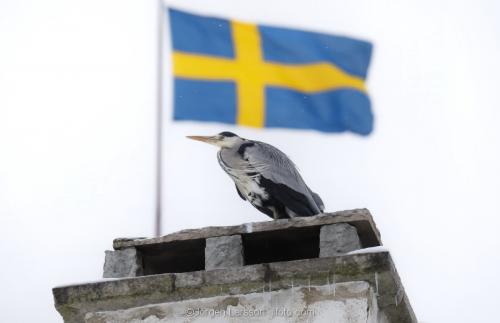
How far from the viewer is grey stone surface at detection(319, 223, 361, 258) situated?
755 centimetres

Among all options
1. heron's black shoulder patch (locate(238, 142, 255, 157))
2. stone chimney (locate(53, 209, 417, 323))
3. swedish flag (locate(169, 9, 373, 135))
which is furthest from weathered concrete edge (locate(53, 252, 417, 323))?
swedish flag (locate(169, 9, 373, 135))

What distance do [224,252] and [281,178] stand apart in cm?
121

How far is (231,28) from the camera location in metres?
13.0

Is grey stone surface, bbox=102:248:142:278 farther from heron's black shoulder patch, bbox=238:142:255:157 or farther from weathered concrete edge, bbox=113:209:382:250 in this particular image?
heron's black shoulder patch, bbox=238:142:255:157

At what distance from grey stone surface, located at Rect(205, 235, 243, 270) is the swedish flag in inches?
171

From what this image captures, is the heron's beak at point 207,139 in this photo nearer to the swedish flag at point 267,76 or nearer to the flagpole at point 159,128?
the flagpole at point 159,128

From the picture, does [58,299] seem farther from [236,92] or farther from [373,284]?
[236,92]

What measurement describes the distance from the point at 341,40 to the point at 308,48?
0.37 m

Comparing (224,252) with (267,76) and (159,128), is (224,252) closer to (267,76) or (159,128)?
(159,128)

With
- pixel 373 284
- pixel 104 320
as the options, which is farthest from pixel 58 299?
pixel 373 284

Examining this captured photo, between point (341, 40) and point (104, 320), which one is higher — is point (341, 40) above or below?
above

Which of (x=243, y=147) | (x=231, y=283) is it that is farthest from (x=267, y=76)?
(x=231, y=283)

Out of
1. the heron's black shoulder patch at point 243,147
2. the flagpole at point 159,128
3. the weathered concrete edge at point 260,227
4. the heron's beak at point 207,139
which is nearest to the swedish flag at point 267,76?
the flagpole at point 159,128

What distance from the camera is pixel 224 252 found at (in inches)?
303
